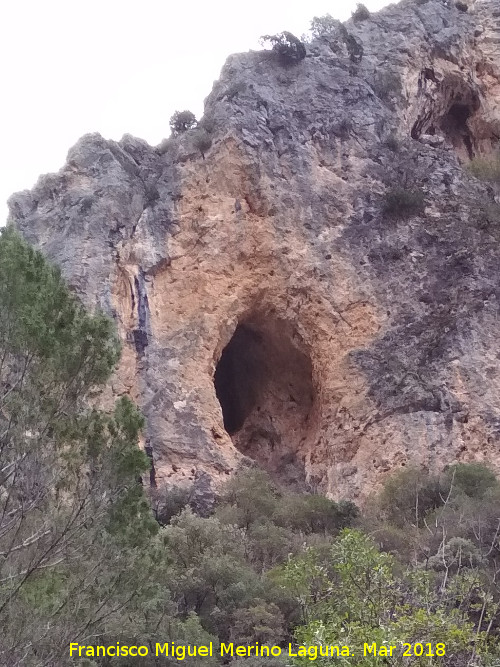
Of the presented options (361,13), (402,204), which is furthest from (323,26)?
(402,204)

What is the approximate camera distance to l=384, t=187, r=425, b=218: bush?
66.1 ft

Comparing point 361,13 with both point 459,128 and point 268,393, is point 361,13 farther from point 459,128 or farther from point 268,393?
point 268,393

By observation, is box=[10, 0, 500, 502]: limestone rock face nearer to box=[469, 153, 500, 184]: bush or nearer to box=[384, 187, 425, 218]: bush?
box=[384, 187, 425, 218]: bush

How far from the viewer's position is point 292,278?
19.3 m

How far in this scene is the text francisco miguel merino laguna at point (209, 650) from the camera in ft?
17.8

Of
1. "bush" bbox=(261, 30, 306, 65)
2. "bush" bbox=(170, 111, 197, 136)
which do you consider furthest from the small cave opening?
"bush" bbox=(170, 111, 197, 136)

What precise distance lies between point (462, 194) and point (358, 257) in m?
3.85

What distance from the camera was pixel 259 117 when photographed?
70.7 feet

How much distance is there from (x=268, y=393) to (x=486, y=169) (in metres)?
9.84

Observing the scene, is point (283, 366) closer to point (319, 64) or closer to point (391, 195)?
point (391, 195)

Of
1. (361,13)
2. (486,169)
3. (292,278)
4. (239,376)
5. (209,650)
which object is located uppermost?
(361,13)

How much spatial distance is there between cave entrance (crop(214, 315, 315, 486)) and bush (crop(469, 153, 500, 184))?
8.08 metres

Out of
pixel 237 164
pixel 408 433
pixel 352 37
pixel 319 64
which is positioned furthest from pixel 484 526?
pixel 352 37

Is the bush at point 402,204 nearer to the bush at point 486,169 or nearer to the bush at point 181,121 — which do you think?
the bush at point 486,169
